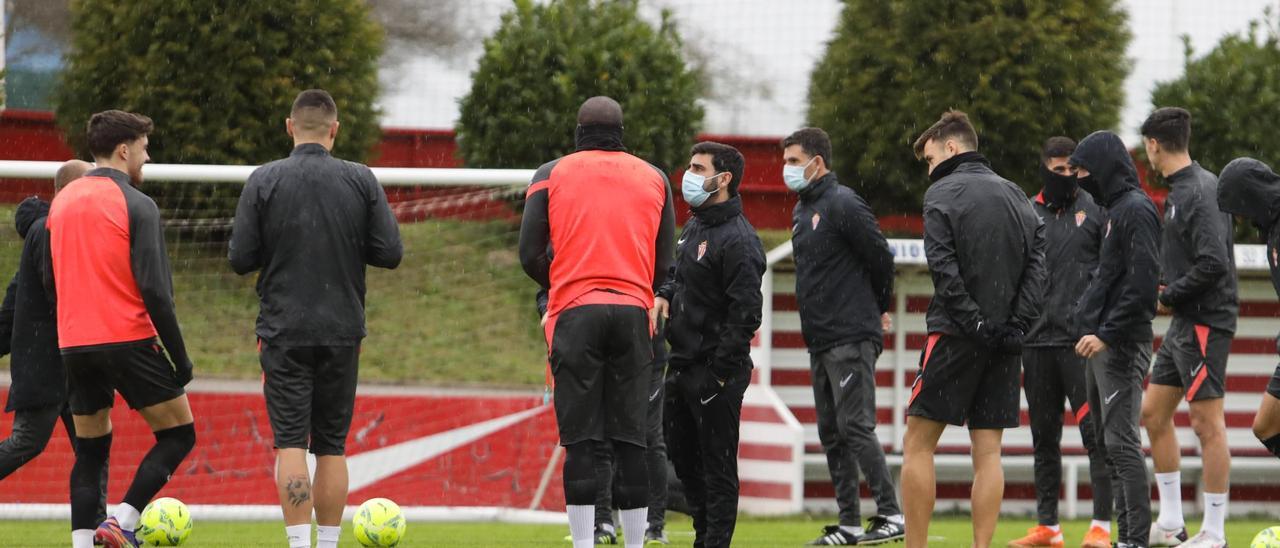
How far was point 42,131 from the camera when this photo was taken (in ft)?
63.5

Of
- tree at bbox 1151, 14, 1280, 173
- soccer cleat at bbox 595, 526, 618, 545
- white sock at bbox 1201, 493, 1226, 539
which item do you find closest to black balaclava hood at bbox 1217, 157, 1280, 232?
white sock at bbox 1201, 493, 1226, 539

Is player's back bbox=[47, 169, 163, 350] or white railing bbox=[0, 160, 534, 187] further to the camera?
white railing bbox=[0, 160, 534, 187]

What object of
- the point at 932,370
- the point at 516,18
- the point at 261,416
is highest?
the point at 516,18

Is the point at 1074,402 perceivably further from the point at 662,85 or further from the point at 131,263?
the point at 662,85

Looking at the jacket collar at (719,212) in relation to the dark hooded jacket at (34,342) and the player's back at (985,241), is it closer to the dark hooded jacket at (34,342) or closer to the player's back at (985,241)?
the player's back at (985,241)

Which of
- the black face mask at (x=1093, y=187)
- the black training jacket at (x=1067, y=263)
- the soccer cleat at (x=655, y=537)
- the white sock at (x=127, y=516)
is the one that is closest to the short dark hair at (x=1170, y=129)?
the black face mask at (x=1093, y=187)

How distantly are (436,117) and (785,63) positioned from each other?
308 inches

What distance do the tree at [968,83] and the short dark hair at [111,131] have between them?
10.1 metres

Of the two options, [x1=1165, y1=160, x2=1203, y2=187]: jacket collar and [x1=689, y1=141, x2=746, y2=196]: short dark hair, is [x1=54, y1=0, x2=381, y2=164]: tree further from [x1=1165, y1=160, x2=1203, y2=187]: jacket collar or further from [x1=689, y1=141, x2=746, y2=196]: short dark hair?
[x1=1165, y1=160, x2=1203, y2=187]: jacket collar

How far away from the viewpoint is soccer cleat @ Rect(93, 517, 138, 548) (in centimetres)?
757

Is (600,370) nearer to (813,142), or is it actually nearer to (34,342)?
(813,142)

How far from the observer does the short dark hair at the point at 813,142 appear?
898 centimetres

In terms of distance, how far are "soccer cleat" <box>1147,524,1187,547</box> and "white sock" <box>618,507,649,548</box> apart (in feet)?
11.3

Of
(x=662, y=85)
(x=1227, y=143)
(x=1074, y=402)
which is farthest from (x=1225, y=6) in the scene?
(x=1074, y=402)
